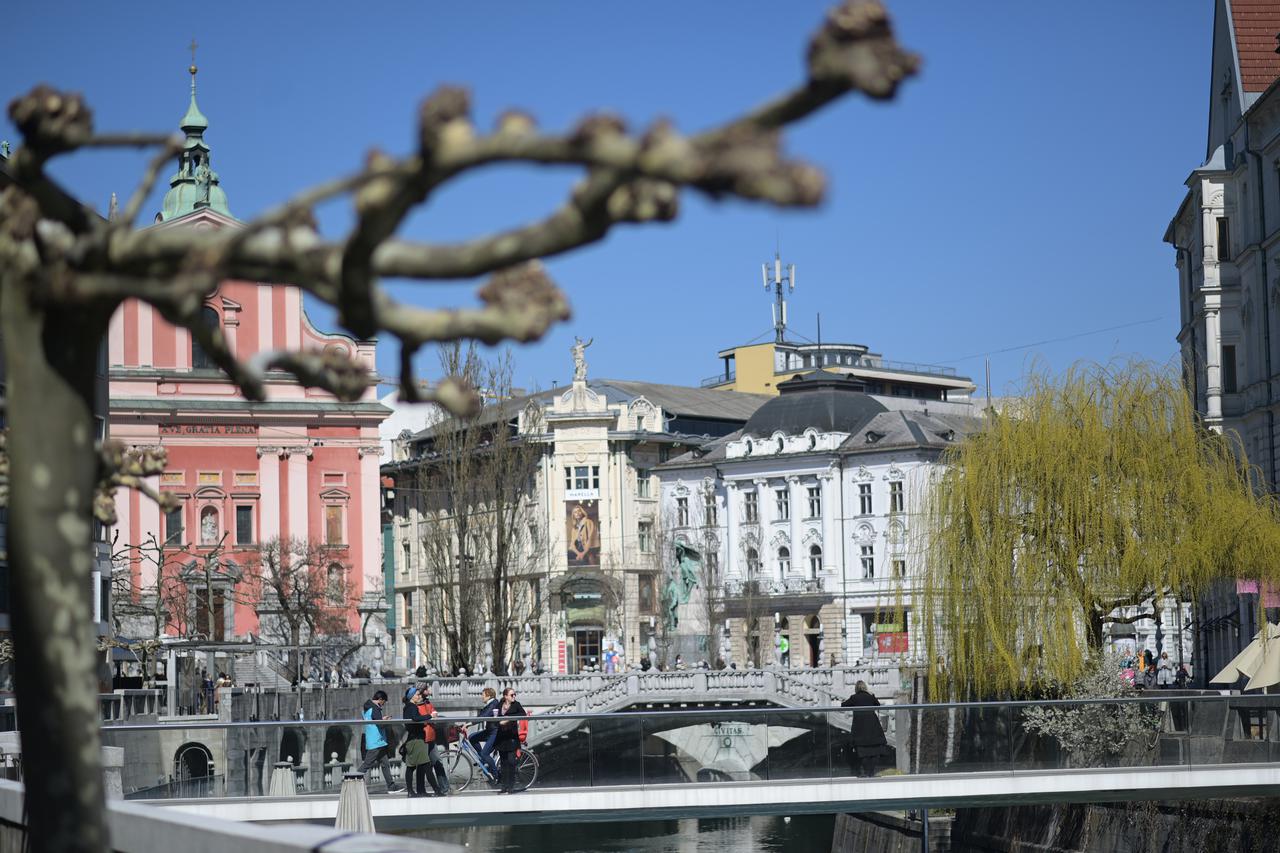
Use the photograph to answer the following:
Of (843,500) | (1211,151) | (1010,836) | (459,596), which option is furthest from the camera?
(843,500)

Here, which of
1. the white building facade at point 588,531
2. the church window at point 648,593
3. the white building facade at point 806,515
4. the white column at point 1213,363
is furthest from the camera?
the church window at point 648,593

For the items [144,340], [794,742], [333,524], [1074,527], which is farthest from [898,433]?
[794,742]

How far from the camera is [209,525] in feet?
264

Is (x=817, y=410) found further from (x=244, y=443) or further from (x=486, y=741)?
(x=486, y=741)

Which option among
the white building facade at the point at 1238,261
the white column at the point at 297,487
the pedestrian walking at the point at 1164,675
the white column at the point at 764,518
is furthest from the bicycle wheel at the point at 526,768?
the white column at the point at 764,518

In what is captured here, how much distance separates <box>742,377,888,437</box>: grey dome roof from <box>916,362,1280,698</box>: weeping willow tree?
207 ft

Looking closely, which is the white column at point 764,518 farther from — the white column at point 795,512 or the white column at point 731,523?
the white column at point 731,523

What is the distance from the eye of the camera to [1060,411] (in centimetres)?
4050

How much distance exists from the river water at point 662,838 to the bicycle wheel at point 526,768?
17.5m

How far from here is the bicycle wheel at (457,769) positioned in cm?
2491

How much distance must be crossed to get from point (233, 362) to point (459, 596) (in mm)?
60468

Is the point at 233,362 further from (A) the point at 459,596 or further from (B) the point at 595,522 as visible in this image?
(B) the point at 595,522

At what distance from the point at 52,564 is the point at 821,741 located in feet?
62.6

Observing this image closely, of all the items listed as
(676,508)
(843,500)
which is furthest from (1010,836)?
(676,508)
